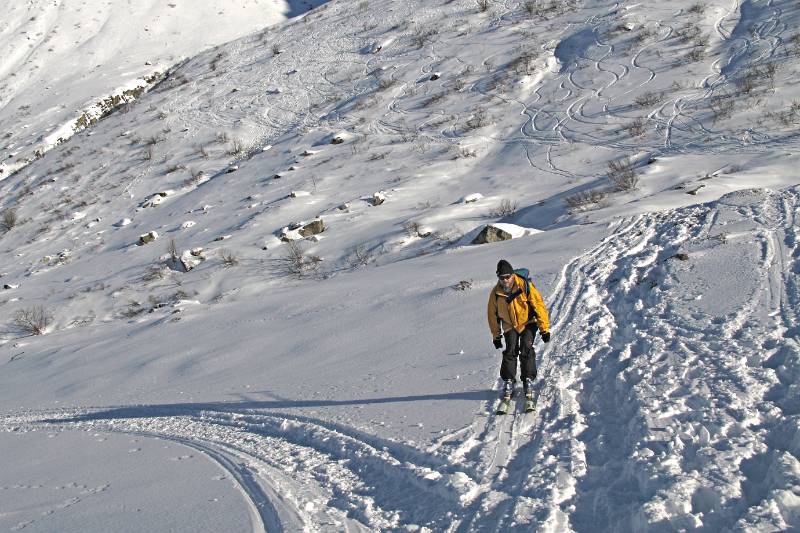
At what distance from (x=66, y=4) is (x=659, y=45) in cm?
4347

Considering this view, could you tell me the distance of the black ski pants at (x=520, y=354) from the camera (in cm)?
519

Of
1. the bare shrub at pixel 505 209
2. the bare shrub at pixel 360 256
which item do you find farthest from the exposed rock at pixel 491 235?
the bare shrub at pixel 360 256

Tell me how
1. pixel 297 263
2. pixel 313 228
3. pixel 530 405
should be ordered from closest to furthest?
pixel 530 405
pixel 297 263
pixel 313 228

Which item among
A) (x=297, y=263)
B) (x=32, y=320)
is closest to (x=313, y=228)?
(x=297, y=263)

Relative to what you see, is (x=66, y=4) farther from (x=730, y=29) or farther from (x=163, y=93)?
(x=730, y=29)

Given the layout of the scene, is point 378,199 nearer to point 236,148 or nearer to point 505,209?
point 505,209

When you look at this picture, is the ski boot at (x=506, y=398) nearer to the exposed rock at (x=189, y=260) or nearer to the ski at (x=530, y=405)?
the ski at (x=530, y=405)

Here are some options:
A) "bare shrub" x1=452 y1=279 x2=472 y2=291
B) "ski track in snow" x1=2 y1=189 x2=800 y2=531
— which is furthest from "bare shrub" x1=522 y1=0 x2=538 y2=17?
"ski track in snow" x1=2 y1=189 x2=800 y2=531

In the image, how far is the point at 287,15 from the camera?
43.5 metres

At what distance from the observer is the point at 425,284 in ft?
28.8

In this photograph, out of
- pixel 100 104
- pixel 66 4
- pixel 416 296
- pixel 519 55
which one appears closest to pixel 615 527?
pixel 416 296

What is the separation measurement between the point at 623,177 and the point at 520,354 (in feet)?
24.9

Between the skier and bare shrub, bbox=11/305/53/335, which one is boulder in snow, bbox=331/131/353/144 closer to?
bare shrub, bbox=11/305/53/335

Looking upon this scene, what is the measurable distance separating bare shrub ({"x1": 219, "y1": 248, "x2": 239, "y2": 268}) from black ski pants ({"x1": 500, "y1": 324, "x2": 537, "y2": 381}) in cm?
951
